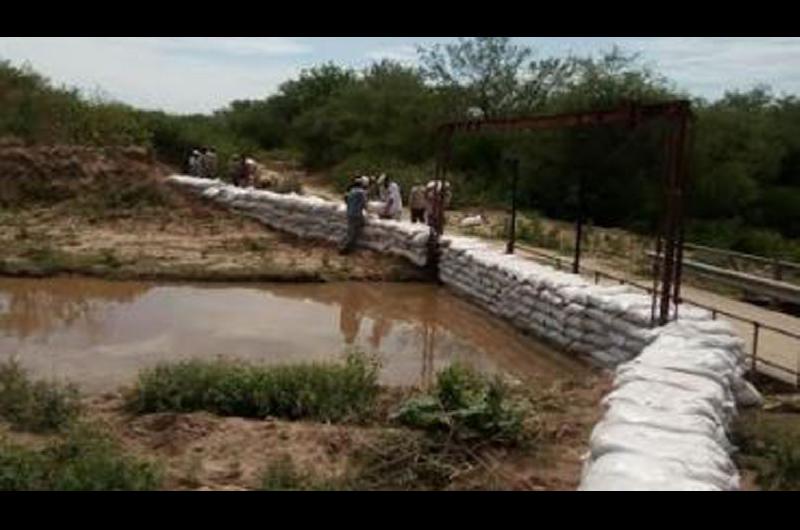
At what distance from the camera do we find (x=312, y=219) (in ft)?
59.9

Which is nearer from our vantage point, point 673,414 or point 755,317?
point 673,414

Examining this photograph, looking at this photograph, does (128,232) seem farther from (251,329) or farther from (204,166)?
(251,329)

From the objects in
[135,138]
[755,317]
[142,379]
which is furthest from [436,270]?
[135,138]

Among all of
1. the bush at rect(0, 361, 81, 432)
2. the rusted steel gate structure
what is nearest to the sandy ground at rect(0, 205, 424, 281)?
the rusted steel gate structure

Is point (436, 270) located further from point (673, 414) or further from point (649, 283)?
point (673, 414)

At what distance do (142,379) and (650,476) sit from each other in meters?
4.26

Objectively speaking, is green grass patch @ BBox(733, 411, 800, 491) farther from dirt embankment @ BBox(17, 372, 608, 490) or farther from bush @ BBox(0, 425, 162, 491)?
bush @ BBox(0, 425, 162, 491)

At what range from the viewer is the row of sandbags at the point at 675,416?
493 centimetres

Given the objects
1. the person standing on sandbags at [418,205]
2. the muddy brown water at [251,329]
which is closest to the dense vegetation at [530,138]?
the person standing on sandbags at [418,205]

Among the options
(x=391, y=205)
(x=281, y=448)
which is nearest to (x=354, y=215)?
(x=391, y=205)

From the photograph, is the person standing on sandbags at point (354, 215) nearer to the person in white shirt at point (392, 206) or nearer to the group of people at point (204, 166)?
the person in white shirt at point (392, 206)

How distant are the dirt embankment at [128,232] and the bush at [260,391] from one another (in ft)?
22.9

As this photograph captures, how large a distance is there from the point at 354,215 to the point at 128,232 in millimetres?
4329
